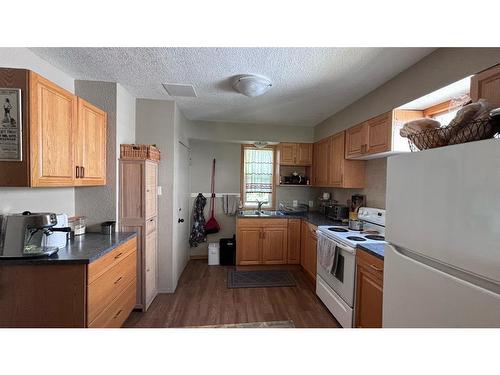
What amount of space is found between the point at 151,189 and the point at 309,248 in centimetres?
227

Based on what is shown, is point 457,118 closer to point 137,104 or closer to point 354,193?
point 354,193

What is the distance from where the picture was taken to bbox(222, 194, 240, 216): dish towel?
3.83 meters

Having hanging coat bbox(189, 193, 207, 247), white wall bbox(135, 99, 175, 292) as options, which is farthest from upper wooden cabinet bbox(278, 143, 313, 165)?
white wall bbox(135, 99, 175, 292)

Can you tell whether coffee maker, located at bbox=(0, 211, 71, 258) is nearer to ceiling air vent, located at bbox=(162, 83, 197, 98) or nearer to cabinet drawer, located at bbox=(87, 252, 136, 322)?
cabinet drawer, located at bbox=(87, 252, 136, 322)

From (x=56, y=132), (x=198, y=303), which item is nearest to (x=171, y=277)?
(x=198, y=303)

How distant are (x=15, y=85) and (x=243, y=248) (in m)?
2.89

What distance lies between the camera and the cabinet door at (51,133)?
128 centimetres

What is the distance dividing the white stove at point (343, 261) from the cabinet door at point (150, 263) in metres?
1.98

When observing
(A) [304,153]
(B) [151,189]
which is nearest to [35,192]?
(B) [151,189]

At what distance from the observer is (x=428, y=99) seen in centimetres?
160

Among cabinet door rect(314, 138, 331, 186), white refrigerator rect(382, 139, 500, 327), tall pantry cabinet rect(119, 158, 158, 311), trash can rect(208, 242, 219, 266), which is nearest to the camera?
white refrigerator rect(382, 139, 500, 327)

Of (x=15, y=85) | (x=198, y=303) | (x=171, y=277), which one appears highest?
(x=15, y=85)

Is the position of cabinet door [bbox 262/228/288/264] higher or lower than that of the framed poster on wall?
lower

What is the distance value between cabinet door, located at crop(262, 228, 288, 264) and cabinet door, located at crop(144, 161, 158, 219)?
5.54 feet
